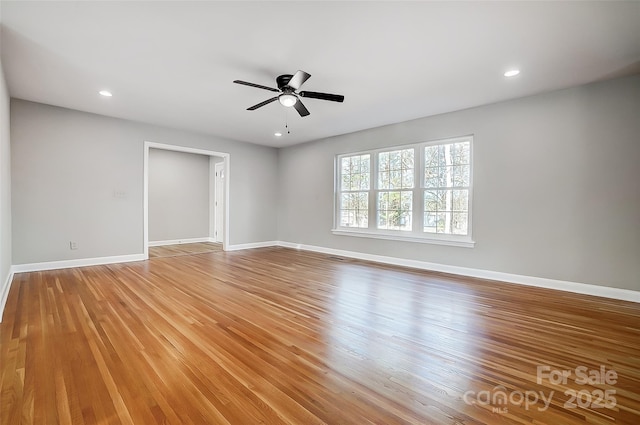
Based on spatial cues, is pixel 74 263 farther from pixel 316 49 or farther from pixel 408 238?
pixel 408 238

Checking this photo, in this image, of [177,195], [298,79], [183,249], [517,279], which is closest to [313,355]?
[298,79]

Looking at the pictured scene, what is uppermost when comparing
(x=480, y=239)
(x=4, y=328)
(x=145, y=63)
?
(x=145, y=63)

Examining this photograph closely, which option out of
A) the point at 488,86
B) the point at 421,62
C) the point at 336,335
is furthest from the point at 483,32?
the point at 336,335

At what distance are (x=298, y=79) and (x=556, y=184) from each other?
3738mm

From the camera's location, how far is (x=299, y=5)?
2.29 m

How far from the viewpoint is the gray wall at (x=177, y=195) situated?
779cm

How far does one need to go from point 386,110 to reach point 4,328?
5.30 meters

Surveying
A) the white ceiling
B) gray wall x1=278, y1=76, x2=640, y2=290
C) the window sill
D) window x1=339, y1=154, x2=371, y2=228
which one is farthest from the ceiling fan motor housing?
the window sill

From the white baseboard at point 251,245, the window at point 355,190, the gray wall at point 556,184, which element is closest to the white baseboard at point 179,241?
the white baseboard at point 251,245

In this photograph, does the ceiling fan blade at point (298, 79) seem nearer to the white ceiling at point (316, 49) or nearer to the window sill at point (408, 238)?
the white ceiling at point (316, 49)

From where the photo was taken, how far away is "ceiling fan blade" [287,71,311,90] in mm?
2938

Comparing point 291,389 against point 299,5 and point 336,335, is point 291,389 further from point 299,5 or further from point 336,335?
point 299,5

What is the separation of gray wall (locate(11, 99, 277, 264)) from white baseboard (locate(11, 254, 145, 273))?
68mm

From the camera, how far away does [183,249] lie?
23.7 feet
